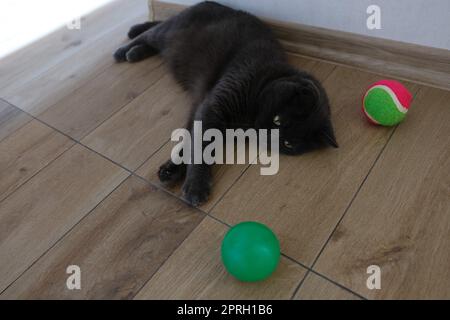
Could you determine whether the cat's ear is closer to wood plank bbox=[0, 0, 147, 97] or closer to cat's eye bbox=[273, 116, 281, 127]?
cat's eye bbox=[273, 116, 281, 127]

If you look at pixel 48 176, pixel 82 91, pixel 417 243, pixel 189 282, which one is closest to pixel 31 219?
pixel 48 176

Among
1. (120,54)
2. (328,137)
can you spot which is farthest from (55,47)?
(328,137)

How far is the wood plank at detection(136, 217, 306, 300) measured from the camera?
84 cm

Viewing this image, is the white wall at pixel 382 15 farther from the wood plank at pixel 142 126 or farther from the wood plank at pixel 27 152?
the wood plank at pixel 27 152

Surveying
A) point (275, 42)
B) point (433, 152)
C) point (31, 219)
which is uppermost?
point (275, 42)

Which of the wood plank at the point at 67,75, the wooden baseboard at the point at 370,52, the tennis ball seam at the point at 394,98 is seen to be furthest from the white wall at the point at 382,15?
the wood plank at the point at 67,75

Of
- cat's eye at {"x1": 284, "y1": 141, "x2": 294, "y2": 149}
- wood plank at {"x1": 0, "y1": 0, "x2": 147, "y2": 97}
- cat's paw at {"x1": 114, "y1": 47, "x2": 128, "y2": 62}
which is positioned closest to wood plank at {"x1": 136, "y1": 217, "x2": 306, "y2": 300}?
cat's eye at {"x1": 284, "y1": 141, "x2": 294, "y2": 149}

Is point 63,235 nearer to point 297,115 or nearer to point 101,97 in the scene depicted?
point 101,97

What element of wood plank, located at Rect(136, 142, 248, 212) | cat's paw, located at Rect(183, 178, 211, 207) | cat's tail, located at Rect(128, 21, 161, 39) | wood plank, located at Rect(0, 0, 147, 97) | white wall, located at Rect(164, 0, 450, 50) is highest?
white wall, located at Rect(164, 0, 450, 50)

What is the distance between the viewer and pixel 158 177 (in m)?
1.12

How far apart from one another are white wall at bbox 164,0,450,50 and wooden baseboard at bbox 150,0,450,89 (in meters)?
0.02

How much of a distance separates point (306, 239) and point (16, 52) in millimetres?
1743

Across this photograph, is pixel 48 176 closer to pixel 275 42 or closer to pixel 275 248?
pixel 275 248

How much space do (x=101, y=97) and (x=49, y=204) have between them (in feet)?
1.83
